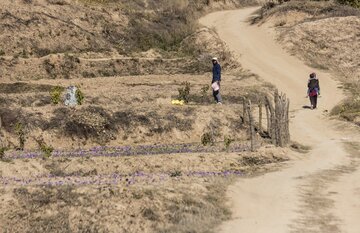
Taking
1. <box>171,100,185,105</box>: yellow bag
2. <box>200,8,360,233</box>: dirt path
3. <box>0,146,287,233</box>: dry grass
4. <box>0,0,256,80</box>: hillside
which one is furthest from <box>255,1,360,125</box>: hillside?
<box>0,146,287,233</box>: dry grass

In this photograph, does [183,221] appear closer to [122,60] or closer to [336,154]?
[336,154]

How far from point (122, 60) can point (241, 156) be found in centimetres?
1962

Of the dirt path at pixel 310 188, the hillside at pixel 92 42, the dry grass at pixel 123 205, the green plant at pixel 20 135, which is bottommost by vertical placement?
the dirt path at pixel 310 188

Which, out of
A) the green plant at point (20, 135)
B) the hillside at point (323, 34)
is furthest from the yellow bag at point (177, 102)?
the hillside at point (323, 34)

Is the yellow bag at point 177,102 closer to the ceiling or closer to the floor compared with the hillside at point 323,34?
closer to the floor

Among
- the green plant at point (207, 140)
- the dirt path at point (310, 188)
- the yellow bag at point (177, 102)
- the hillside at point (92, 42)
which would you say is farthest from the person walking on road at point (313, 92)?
the hillside at point (92, 42)

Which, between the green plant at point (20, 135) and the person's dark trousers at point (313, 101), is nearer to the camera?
the green plant at point (20, 135)

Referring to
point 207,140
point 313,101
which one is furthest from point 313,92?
point 207,140

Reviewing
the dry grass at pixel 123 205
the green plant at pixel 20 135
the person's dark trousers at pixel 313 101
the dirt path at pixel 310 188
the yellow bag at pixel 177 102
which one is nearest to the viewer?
the dry grass at pixel 123 205

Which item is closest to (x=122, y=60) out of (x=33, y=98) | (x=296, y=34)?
(x=33, y=98)

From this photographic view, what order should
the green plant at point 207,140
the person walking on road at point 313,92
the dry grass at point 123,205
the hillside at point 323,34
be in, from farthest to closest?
the hillside at point 323,34 < the person walking on road at point 313,92 < the green plant at point 207,140 < the dry grass at point 123,205

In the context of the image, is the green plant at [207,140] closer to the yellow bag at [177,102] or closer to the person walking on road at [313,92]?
the yellow bag at [177,102]

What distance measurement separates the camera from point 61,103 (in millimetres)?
24531

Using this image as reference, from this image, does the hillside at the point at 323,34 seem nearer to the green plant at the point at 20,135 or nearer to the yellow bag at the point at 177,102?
the yellow bag at the point at 177,102
